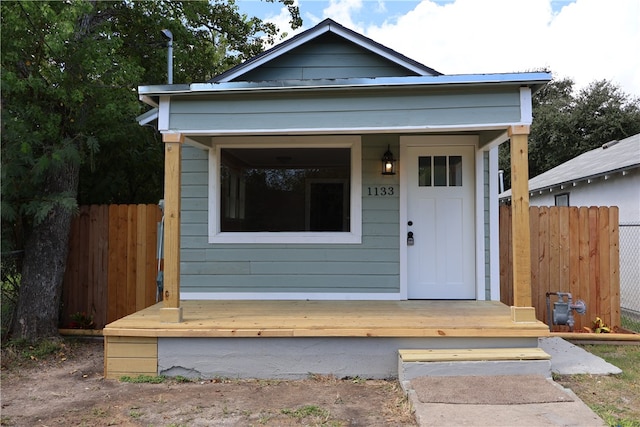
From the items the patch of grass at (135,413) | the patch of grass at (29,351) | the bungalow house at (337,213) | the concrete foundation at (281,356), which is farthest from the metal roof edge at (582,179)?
the patch of grass at (29,351)

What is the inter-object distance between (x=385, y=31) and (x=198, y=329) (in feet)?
34.3

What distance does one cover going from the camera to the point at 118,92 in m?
5.71

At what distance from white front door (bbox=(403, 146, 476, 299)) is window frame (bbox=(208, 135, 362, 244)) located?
0.65 meters

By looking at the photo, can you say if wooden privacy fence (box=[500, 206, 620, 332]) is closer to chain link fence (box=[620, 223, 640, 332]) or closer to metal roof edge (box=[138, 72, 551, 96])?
metal roof edge (box=[138, 72, 551, 96])

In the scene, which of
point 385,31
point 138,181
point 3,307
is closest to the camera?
point 3,307

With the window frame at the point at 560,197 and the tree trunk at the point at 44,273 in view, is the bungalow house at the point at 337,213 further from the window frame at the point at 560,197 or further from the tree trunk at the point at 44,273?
the window frame at the point at 560,197

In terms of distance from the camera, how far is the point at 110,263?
20.2 feet

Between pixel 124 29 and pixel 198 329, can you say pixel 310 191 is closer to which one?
pixel 198 329

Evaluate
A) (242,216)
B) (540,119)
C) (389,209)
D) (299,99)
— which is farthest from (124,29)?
(540,119)

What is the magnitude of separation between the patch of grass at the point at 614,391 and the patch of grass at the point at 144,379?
12.1 ft

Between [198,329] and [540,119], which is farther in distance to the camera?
[540,119]

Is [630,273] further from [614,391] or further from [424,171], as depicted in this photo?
[614,391]

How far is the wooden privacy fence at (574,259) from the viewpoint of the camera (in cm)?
585

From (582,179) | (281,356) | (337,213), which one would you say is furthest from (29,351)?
(582,179)
